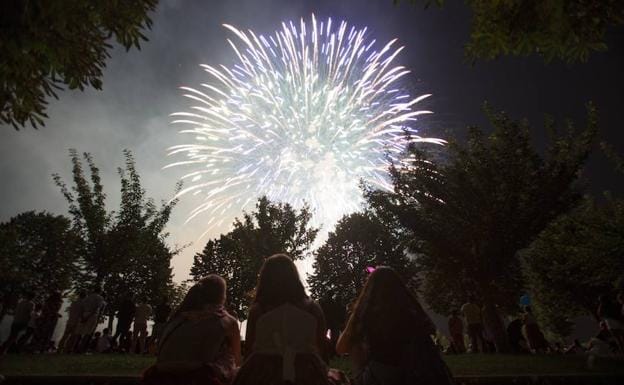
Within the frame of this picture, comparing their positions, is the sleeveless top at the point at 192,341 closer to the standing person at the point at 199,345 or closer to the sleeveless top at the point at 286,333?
the standing person at the point at 199,345

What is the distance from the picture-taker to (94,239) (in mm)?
27125

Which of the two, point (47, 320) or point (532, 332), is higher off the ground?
point (47, 320)

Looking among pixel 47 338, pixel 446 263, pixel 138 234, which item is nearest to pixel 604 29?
pixel 446 263

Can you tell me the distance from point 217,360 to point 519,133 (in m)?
19.6

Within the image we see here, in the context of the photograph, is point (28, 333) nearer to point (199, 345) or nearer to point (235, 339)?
point (235, 339)

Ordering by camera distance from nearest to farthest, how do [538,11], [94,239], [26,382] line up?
1. [538,11]
2. [26,382]
3. [94,239]

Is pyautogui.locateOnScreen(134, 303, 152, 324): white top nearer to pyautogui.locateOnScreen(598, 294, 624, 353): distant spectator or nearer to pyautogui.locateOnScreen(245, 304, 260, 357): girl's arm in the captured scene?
pyautogui.locateOnScreen(245, 304, 260, 357): girl's arm

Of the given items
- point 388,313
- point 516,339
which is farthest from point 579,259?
point 388,313

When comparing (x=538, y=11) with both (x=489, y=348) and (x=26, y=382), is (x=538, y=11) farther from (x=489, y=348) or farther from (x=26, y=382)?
(x=489, y=348)

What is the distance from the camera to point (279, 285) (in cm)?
423

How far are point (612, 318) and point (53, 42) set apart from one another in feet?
50.5

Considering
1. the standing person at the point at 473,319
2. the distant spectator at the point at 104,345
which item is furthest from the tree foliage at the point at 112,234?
the standing person at the point at 473,319

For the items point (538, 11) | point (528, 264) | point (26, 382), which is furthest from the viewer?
point (528, 264)

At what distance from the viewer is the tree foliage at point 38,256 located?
40812mm
